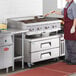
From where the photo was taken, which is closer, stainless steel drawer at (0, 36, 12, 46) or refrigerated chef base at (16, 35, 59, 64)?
stainless steel drawer at (0, 36, 12, 46)

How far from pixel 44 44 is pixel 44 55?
0.67 feet

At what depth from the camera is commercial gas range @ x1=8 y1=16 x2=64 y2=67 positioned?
17.5ft

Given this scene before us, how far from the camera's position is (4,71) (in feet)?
17.2

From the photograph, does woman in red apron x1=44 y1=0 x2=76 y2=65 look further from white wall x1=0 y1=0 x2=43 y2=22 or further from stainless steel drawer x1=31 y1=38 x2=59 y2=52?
white wall x1=0 y1=0 x2=43 y2=22

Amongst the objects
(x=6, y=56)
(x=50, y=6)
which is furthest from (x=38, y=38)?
(x=50, y=6)

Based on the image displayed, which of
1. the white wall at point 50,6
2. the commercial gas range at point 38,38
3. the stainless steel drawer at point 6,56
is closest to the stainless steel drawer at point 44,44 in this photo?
the commercial gas range at point 38,38

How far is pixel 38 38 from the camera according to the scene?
5461 mm

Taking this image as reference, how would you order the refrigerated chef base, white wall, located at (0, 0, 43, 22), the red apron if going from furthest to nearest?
1. the red apron
2. white wall, located at (0, 0, 43, 22)
3. the refrigerated chef base

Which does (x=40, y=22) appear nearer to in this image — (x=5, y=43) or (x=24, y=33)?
(x=24, y=33)

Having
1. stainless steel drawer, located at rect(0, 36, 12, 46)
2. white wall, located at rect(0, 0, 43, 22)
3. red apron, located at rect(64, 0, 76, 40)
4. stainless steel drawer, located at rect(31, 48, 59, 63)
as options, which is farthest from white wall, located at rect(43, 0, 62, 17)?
stainless steel drawer, located at rect(0, 36, 12, 46)

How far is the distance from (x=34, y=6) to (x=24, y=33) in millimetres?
1000

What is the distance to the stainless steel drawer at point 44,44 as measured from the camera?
17.6 ft

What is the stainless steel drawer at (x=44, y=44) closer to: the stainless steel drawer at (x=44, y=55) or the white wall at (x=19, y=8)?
the stainless steel drawer at (x=44, y=55)

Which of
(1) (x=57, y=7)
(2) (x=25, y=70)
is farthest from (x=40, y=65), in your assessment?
(1) (x=57, y=7)
